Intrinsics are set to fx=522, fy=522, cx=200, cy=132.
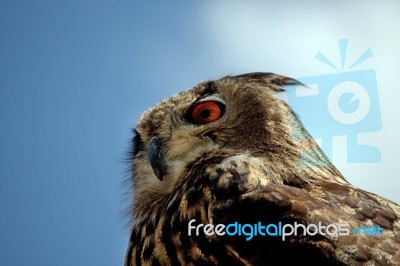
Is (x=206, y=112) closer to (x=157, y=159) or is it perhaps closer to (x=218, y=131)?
(x=218, y=131)

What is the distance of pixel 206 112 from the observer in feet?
9.06

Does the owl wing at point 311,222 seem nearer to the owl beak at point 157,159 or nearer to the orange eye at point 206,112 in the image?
the owl beak at point 157,159

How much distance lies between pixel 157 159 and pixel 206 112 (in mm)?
366

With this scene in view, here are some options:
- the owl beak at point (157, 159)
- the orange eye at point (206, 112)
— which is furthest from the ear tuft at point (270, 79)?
the owl beak at point (157, 159)

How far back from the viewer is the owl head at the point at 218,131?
2.49 meters

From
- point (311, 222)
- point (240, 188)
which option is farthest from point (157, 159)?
point (311, 222)

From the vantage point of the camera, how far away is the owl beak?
8.57 ft

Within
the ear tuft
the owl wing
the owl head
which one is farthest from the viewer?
the ear tuft

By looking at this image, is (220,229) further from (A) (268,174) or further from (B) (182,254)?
(A) (268,174)

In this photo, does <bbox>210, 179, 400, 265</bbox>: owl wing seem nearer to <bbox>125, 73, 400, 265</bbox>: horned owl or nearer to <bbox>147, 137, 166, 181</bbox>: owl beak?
<bbox>125, 73, 400, 265</bbox>: horned owl

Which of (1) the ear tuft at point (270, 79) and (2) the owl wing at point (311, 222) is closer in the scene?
(2) the owl wing at point (311, 222)

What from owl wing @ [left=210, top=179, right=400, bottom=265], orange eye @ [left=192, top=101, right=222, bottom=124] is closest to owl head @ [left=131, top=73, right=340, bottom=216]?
orange eye @ [left=192, top=101, right=222, bottom=124]

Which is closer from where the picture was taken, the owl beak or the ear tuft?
the owl beak

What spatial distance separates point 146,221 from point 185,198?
381 millimetres
